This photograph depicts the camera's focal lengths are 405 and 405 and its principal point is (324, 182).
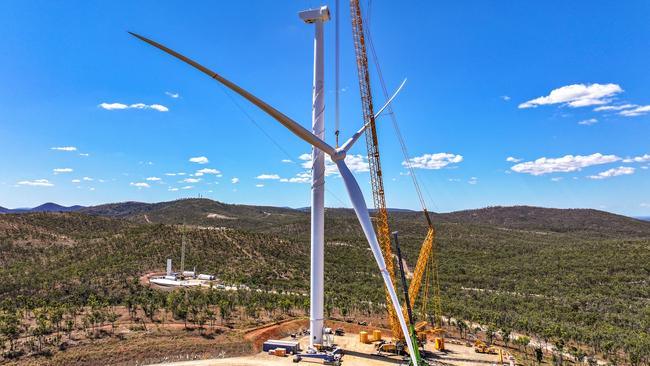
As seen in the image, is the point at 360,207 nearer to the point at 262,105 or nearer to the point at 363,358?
the point at 262,105

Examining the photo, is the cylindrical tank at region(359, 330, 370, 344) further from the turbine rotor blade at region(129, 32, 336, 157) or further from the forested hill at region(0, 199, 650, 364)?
the turbine rotor blade at region(129, 32, 336, 157)

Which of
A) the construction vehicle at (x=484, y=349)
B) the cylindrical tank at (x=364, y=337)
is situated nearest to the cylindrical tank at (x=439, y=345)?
the construction vehicle at (x=484, y=349)

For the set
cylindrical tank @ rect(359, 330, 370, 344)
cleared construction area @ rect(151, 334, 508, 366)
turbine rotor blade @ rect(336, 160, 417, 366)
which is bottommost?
cleared construction area @ rect(151, 334, 508, 366)

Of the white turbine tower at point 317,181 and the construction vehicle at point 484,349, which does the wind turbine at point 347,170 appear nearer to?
the white turbine tower at point 317,181

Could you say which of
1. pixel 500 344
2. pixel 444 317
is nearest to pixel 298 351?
pixel 500 344

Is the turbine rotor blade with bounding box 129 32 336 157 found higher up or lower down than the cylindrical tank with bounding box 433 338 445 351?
higher up

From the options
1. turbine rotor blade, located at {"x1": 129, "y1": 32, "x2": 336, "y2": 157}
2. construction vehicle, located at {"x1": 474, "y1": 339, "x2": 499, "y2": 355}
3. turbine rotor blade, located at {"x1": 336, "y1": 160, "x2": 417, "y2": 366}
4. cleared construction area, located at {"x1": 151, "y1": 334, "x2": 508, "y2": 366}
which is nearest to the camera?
turbine rotor blade, located at {"x1": 129, "y1": 32, "x2": 336, "y2": 157}

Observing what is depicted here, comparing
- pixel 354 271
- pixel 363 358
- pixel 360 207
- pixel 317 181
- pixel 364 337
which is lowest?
pixel 363 358

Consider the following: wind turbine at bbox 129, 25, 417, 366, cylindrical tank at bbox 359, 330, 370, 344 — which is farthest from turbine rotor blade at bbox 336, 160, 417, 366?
cylindrical tank at bbox 359, 330, 370, 344

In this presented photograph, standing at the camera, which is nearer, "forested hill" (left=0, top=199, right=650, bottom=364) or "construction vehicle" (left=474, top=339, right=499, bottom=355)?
"construction vehicle" (left=474, top=339, right=499, bottom=355)

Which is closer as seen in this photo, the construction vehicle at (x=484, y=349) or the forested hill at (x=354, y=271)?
the construction vehicle at (x=484, y=349)

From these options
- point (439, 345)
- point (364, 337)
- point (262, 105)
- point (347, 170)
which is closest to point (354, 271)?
point (364, 337)

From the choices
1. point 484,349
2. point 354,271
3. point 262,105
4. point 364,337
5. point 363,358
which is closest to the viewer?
point 262,105
